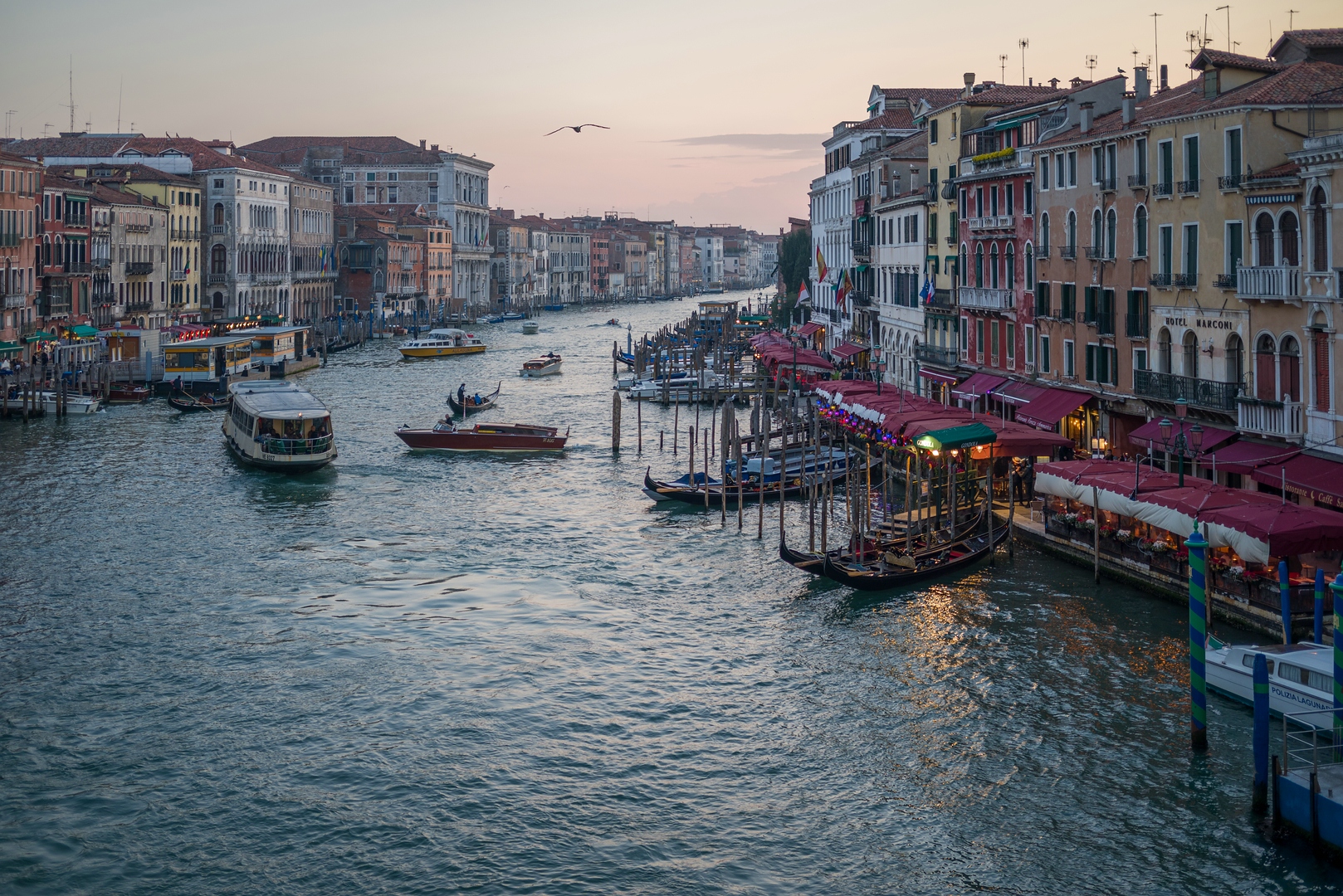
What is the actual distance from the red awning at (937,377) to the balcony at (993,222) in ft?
12.8

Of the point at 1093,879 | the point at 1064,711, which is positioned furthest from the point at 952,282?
the point at 1093,879

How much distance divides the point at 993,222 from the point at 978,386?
4099 millimetres

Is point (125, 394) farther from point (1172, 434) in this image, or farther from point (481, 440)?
point (1172, 434)

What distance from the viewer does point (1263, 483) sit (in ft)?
68.3

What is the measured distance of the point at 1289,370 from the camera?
67.9 ft

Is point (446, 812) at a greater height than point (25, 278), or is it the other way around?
point (25, 278)

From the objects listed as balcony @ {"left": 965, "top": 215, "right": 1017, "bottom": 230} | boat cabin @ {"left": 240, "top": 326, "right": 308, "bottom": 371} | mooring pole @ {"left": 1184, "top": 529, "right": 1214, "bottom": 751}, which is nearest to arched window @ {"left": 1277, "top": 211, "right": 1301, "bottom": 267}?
mooring pole @ {"left": 1184, "top": 529, "right": 1214, "bottom": 751}

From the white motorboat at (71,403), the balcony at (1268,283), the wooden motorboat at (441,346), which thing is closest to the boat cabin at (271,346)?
the wooden motorboat at (441,346)

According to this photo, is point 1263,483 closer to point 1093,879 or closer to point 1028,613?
point 1028,613

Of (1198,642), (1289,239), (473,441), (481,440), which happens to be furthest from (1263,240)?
(473,441)

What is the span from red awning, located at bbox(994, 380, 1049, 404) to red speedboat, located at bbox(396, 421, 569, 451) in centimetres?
1259

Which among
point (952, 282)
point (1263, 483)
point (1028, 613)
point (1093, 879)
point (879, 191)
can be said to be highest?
point (879, 191)

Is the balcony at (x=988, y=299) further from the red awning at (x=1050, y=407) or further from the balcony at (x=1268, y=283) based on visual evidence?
the balcony at (x=1268, y=283)

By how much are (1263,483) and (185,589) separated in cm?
1719
